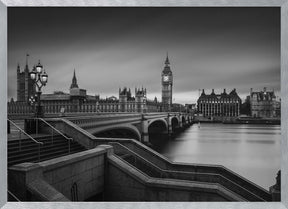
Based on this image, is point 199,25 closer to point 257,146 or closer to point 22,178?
point 22,178

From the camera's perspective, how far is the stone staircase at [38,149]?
529 cm

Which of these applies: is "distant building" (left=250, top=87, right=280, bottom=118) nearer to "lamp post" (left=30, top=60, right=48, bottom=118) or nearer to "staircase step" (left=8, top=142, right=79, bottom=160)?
"staircase step" (left=8, top=142, right=79, bottom=160)

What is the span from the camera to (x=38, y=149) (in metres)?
5.76

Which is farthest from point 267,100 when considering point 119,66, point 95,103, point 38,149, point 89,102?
point 89,102

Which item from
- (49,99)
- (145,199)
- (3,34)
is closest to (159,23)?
(3,34)

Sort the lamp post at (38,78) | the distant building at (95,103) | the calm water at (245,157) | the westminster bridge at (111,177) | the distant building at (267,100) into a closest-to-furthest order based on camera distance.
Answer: the westminster bridge at (111,177), the lamp post at (38,78), the distant building at (267,100), the calm water at (245,157), the distant building at (95,103)

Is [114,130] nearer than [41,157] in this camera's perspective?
No

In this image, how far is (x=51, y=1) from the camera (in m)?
5.43

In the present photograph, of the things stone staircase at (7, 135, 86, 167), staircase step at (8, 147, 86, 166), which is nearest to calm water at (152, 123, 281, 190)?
stone staircase at (7, 135, 86, 167)

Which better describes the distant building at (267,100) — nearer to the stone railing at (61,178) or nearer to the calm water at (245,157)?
Answer: the calm water at (245,157)

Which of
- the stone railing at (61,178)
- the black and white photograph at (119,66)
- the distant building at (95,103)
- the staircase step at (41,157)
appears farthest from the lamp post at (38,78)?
the distant building at (95,103)

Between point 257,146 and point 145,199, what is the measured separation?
17120mm

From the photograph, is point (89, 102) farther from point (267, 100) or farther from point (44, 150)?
point (44, 150)

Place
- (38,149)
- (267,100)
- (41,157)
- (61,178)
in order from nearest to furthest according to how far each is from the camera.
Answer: (61,178)
(41,157)
(38,149)
(267,100)
